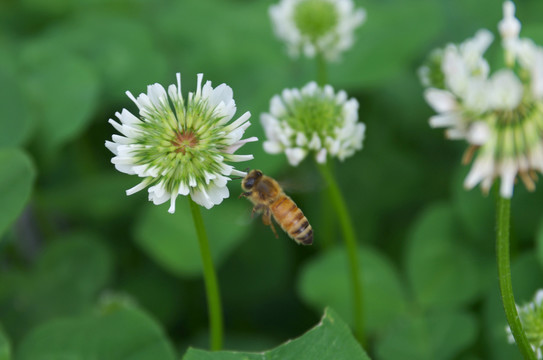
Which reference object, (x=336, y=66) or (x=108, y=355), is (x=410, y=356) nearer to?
(x=108, y=355)

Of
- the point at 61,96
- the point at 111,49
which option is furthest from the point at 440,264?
the point at 111,49

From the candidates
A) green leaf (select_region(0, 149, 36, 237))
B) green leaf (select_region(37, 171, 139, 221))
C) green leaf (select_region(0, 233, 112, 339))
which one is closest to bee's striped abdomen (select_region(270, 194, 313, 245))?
green leaf (select_region(0, 149, 36, 237))

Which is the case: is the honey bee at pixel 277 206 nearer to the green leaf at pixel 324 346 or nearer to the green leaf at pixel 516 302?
the green leaf at pixel 324 346

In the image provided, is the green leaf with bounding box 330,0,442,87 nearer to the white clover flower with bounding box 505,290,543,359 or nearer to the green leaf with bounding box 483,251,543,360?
the green leaf with bounding box 483,251,543,360

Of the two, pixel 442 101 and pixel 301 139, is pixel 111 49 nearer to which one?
pixel 301 139

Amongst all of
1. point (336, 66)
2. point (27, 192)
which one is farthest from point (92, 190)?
point (336, 66)

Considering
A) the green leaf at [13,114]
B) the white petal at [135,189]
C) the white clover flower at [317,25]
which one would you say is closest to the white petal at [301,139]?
the white petal at [135,189]
